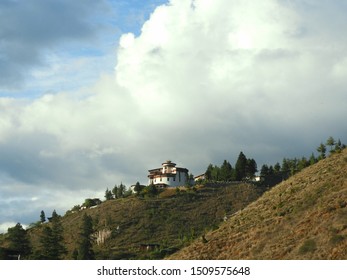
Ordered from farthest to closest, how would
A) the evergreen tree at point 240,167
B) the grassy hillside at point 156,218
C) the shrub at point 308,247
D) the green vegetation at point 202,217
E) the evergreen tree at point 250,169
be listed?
the evergreen tree at point 250,169 < the evergreen tree at point 240,167 < the grassy hillside at point 156,218 < the green vegetation at point 202,217 < the shrub at point 308,247

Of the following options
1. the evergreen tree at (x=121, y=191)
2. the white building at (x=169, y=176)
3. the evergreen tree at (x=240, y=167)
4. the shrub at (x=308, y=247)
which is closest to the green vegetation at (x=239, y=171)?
the evergreen tree at (x=240, y=167)

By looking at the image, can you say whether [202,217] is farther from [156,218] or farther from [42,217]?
[42,217]

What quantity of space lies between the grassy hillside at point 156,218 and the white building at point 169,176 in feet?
Result: 44.6

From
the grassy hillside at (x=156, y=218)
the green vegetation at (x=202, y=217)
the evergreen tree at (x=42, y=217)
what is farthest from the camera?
the evergreen tree at (x=42, y=217)

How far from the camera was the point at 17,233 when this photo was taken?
8956 cm

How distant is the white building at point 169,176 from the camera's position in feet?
502

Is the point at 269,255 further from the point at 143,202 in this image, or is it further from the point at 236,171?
the point at 236,171

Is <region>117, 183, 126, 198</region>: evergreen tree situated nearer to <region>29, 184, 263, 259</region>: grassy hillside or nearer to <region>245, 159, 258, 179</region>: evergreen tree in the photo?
<region>29, 184, 263, 259</region>: grassy hillside

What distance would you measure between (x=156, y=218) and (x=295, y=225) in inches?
2466

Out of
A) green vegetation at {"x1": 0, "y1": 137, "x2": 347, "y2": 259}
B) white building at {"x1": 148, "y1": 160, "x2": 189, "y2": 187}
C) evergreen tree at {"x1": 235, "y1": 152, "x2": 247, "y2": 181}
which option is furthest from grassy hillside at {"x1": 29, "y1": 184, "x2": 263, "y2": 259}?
white building at {"x1": 148, "y1": 160, "x2": 189, "y2": 187}

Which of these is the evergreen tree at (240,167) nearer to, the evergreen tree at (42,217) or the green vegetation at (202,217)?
the green vegetation at (202,217)

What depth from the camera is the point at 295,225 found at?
56094 millimetres

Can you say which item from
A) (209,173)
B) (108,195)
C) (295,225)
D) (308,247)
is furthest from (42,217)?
(308,247)

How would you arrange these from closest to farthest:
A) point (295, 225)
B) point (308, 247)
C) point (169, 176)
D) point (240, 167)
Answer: point (308, 247) → point (295, 225) → point (240, 167) → point (169, 176)
